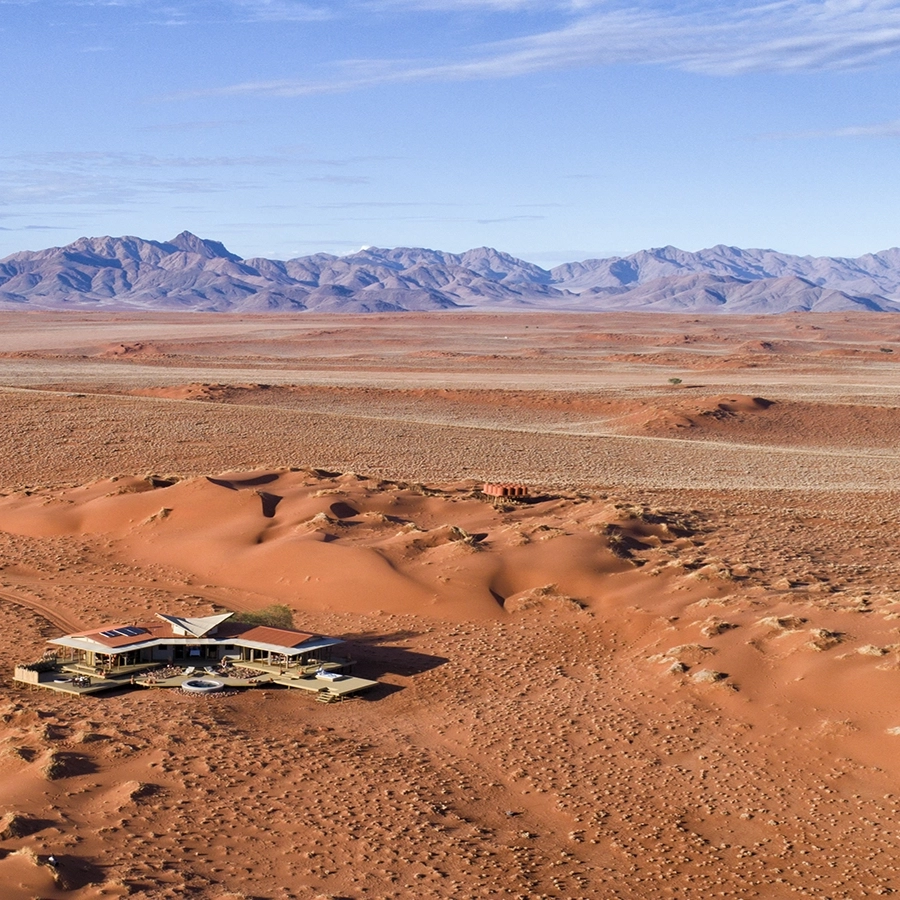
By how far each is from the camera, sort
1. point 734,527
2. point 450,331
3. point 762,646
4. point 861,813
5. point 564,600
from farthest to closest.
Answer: point 450,331, point 734,527, point 564,600, point 762,646, point 861,813

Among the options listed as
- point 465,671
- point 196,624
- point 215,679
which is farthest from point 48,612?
point 465,671

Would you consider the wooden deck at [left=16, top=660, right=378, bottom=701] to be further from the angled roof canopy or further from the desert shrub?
the desert shrub

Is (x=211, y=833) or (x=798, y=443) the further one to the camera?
(x=798, y=443)

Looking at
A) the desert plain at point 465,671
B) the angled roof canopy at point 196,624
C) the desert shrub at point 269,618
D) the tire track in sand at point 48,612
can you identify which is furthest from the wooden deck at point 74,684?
the desert shrub at point 269,618

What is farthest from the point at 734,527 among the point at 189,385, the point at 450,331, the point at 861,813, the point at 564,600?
the point at 450,331

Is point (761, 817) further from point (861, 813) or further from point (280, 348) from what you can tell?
point (280, 348)

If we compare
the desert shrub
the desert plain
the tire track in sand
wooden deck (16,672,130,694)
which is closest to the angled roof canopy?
→ the desert shrub

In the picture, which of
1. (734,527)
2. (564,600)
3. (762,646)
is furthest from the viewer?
(734,527)

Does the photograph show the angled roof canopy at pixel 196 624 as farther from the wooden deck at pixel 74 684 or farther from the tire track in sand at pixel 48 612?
the tire track in sand at pixel 48 612

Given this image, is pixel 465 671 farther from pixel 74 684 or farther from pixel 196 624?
pixel 74 684
